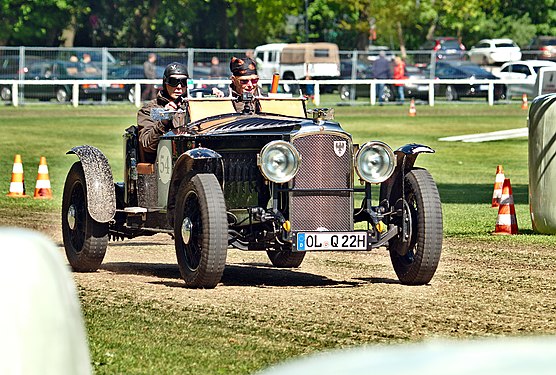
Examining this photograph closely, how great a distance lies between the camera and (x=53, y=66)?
48.3 m

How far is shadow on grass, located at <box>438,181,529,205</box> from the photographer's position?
19500 mm

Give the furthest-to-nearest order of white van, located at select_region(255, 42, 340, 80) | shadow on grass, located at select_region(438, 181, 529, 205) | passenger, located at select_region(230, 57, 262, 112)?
white van, located at select_region(255, 42, 340, 80) → shadow on grass, located at select_region(438, 181, 529, 205) → passenger, located at select_region(230, 57, 262, 112)

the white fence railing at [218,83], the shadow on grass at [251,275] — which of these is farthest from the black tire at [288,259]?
the white fence railing at [218,83]

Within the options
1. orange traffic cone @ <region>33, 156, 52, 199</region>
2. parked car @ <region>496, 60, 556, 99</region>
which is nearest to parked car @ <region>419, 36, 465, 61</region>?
parked car @ <region>496, 60, 556, 99</region>

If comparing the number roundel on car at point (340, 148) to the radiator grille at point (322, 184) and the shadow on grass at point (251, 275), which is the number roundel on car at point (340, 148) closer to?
the radiator grille at point (322, 184)

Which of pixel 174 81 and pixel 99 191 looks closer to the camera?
pixel 99 191

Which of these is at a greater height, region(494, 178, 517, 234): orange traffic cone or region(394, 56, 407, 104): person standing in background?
region(394, 56, 407, 104): person standing in background

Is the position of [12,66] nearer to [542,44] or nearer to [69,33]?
[69,33]

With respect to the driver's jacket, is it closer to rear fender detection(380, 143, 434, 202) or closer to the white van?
rear fender detection(380, 143, 434, 202)

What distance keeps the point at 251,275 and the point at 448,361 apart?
9.04m

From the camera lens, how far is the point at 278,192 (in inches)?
424

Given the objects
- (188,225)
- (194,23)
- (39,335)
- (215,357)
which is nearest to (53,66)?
(194,23)

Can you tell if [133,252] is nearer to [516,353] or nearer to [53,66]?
[516,353]

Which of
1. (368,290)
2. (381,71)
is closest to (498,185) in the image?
(368,290)
